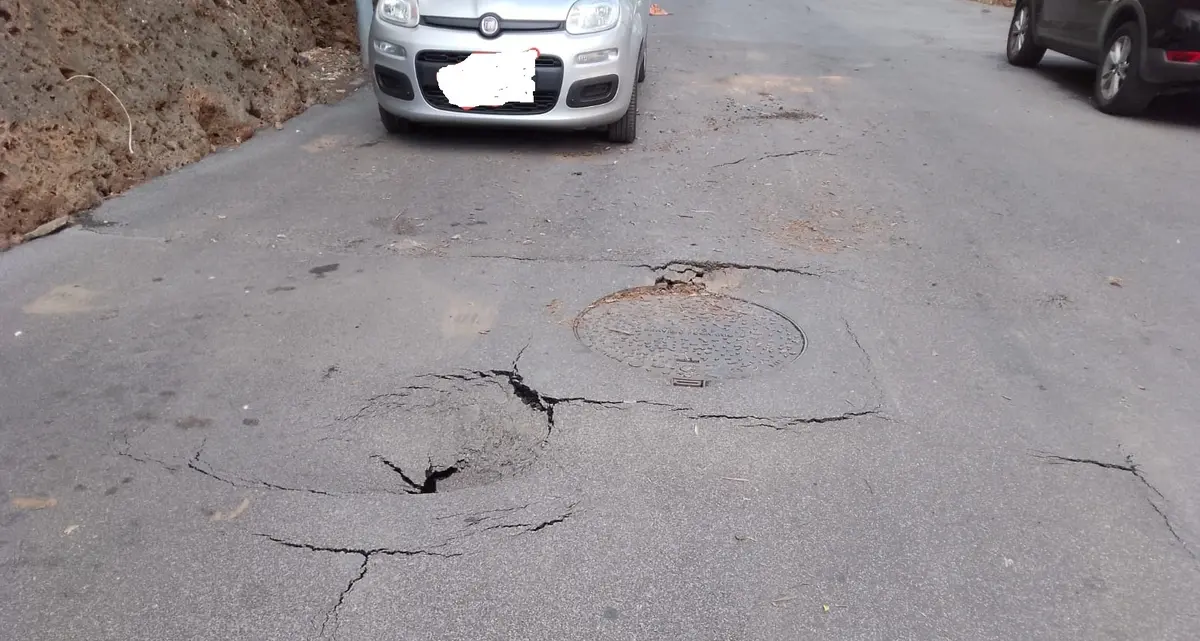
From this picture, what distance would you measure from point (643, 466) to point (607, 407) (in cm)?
43

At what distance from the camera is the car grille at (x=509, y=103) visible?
675cm

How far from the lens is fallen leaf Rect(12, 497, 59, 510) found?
9.84 ft

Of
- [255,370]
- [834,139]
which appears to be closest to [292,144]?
[255,370]

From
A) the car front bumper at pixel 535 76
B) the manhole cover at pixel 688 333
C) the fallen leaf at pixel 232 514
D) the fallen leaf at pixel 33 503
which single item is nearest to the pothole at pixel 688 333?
the manhole cover at pixel 688 333

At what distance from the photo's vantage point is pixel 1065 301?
15.6 feet

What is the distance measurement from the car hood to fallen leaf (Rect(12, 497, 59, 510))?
186 inches

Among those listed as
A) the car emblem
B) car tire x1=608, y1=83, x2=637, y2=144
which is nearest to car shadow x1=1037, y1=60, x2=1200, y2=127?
car tire x1=608, y1=83, x2=637, y2=144

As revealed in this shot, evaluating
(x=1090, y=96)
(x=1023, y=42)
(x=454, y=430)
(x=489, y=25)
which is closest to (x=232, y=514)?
(x=454, y=430)

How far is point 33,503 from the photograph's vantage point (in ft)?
9.89

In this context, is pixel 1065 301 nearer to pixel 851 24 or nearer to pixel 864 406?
pixel 864 406

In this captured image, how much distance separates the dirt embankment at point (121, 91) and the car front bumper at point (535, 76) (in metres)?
1.44

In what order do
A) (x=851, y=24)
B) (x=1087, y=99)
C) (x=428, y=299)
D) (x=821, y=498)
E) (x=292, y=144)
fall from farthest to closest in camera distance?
1. (x=851, y=24)
2. (x=1087, y=99)
3. (x=292, y=144)
4. (x=428, y=299)
5. (x=821, y=498)

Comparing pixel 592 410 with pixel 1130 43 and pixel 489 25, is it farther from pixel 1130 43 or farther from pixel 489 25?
pixel 1130 43

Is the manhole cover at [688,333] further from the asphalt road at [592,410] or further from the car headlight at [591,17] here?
the car headlight at [591,17]
